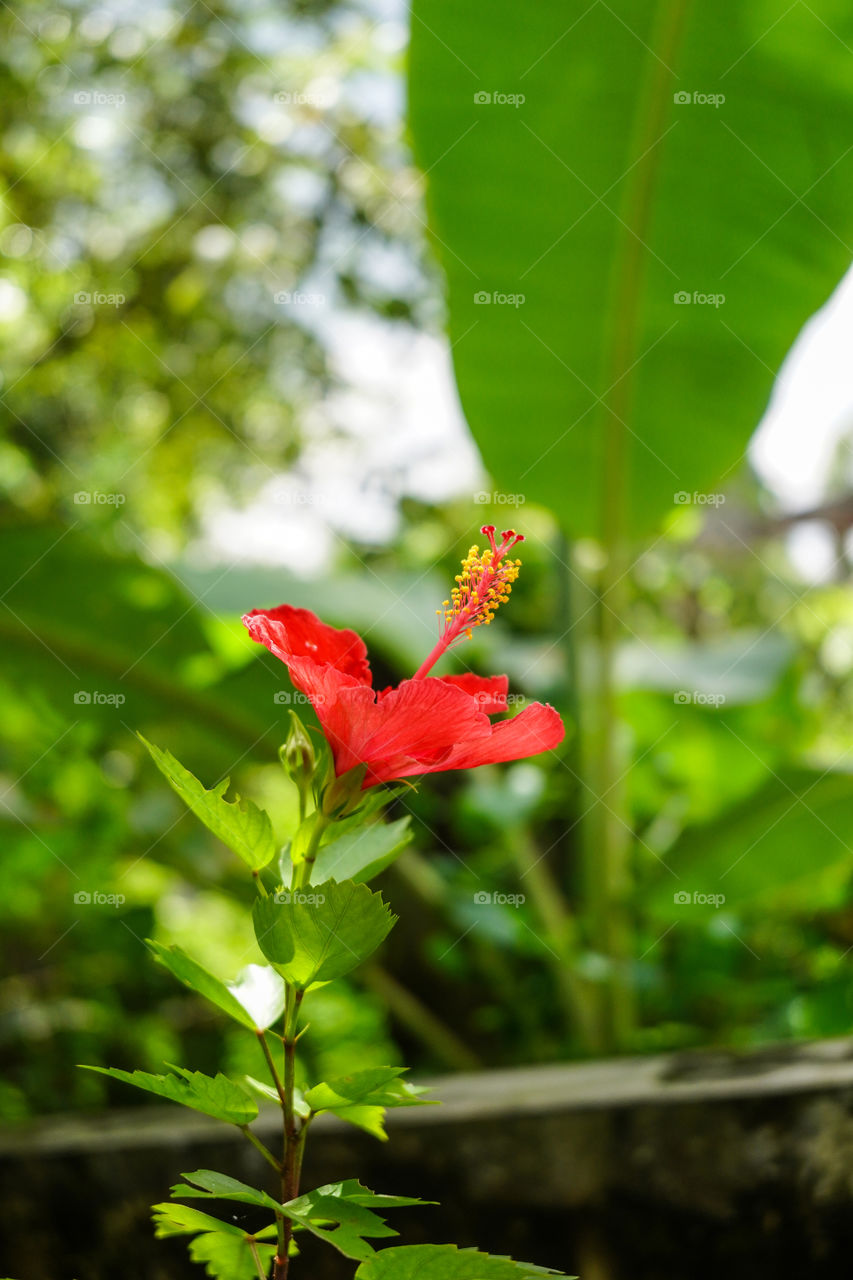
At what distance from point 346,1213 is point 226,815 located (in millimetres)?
122

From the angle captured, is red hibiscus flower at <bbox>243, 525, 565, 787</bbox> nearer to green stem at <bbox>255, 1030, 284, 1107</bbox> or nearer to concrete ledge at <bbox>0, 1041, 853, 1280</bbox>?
green stem at <bbox>255, 1030, 284, 1107</bbox>

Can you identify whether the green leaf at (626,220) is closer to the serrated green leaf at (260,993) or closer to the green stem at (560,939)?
the green stem at (560,939)

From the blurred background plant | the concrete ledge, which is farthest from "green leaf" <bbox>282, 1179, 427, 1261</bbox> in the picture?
the blurred background plant

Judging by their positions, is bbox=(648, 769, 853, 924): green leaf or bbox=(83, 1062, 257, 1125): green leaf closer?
bbox=(83, 1062, 257, 1125): green leaf

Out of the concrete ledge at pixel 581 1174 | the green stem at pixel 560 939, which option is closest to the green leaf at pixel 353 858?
the concrete ledge at pixel 581 1174

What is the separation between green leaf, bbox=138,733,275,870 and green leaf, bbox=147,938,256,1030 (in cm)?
4

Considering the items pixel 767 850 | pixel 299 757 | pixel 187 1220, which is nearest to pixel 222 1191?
pixel 187 1220

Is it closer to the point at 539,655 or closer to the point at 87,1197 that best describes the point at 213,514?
the point at 539,655

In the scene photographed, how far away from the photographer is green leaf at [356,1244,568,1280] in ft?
0.94

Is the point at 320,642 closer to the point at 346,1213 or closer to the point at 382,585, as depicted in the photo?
the point at 346,1213

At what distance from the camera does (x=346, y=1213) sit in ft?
0.95

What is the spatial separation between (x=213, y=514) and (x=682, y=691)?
7.47 feet

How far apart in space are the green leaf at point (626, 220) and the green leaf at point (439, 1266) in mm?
1081

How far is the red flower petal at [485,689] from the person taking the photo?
0.35 m
